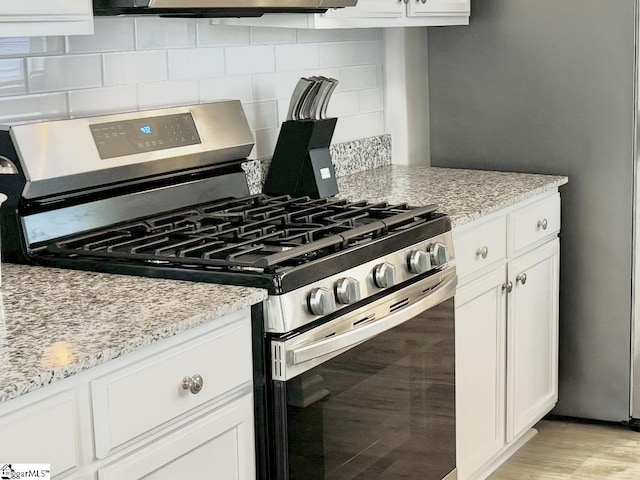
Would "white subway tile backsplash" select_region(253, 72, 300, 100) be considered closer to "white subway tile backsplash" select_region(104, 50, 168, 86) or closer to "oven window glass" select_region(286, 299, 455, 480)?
"white subway tile backsplash" select_region(104, 50, 168, 86)

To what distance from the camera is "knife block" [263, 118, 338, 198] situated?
2.91 metres

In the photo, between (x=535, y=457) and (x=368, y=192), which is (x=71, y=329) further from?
(x=535, y=457)

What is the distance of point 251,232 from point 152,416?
71 centimetres

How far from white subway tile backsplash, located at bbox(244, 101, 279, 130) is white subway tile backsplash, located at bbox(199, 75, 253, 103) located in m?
0.03

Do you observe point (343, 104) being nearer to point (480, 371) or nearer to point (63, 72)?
point (480, 371)

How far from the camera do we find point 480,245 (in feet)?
9.67

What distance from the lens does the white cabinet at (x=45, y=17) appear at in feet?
6.17

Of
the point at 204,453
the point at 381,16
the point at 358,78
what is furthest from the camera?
the point at 358,78

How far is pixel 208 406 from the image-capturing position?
1840 millimetres

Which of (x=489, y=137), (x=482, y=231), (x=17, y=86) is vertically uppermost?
(x=17, y=86)

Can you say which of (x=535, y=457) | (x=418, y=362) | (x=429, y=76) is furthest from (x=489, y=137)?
(x=418, y=362)

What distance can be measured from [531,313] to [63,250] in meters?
1.71

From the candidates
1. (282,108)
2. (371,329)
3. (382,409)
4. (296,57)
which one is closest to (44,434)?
(371,329)

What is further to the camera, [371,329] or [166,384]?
[371,329]
